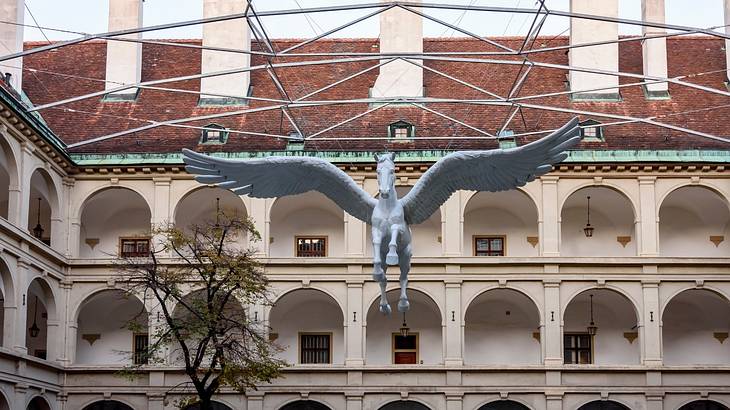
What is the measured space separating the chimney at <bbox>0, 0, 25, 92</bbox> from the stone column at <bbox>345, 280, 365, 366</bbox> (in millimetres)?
11870

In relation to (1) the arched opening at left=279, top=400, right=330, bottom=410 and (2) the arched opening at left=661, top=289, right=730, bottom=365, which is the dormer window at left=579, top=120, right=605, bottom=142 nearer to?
Answer: (2) the arched opening at left=661, top=289, right=730, bottom=365

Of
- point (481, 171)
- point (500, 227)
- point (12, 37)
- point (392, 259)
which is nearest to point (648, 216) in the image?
point (500, 227)

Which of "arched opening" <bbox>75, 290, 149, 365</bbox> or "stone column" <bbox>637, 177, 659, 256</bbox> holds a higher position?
"stone column" <bbox>637, 177, 659, 256</bbox>

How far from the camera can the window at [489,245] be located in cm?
4978

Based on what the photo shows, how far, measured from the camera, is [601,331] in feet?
163

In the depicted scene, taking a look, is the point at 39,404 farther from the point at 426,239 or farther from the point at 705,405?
the point at 705,405

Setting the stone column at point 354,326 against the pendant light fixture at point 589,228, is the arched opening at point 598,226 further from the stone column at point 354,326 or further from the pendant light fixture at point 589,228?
the stone column at point 354,326

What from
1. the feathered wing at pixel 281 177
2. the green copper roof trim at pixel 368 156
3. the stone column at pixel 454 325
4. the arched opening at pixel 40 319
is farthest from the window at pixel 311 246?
the feathered wing at pixel 281 177

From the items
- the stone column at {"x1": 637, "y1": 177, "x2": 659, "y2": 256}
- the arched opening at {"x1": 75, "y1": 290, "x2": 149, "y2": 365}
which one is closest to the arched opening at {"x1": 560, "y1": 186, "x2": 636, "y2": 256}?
the stone column at {"x1": 637, "y1": 177, "x2": 659, "y2": 256}

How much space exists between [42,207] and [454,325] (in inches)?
535

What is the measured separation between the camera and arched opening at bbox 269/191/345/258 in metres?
49.8

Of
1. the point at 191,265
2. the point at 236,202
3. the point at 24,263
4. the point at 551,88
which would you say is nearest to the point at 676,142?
the point at 551,88

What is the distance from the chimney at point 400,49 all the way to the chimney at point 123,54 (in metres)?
8.01

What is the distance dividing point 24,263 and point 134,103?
896 centimetres
